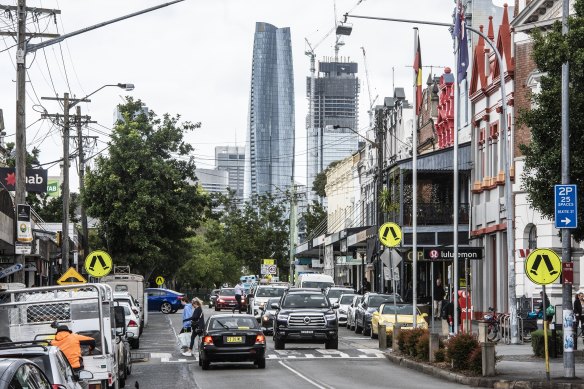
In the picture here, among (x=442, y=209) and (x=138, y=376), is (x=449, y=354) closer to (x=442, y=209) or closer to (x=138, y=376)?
(x=138, y=376)

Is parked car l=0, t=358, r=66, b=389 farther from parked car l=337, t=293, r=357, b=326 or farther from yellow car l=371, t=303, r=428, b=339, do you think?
parked car l=337, t=293, r=357, b=326

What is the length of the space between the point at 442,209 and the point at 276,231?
195 ft

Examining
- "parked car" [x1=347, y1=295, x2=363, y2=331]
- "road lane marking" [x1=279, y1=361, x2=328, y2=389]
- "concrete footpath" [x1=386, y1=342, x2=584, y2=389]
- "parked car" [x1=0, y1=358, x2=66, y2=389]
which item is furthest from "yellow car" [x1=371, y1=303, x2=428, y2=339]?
"parked car" [x1=0, y1=358, x2=66, y2=389]

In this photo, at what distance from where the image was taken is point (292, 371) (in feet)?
94.9

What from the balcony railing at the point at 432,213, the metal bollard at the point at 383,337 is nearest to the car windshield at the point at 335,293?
the balcony railing at the point at 432,213


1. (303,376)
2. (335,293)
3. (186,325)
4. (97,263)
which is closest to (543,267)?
(303,376)

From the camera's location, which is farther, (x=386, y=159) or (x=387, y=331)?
(x=386, y=159)

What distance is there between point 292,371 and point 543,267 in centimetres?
767

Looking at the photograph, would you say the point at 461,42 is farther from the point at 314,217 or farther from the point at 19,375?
the point at 314,217

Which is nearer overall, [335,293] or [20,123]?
[20,123]

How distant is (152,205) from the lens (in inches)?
2452

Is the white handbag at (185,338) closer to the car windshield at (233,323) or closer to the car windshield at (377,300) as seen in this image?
the car windshield at (233,323)

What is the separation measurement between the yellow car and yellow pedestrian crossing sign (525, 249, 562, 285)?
16.2 metres

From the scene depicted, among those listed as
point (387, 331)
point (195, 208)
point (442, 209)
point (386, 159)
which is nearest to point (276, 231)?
point (386, 159)
